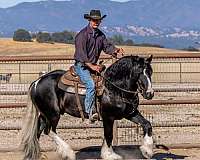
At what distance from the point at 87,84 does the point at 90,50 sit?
0.52 m

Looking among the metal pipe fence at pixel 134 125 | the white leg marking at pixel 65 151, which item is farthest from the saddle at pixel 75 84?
the metal pipe fence at pixel 134 125

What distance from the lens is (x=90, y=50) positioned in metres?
8.98

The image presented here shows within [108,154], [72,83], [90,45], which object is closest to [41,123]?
[72,83]

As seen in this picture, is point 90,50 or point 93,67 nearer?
point 93,67

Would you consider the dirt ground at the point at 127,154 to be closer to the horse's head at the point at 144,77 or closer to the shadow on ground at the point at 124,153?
the shadow on ground at the point at 124,153

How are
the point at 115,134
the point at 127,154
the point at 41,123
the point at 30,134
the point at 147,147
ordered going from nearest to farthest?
the point at 147,147
the point at 30,134
the point at 41,123
the point at 127,154
the point at 115,134

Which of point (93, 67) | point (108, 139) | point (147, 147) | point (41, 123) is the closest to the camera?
point (147, 147)

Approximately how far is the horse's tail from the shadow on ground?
101 cm

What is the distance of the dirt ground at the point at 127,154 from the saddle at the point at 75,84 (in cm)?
116

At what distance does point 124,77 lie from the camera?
8.84m

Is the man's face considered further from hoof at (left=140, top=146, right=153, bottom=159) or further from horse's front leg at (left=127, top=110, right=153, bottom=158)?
hoof at (left=140, top=146, right=153, bottom=159)

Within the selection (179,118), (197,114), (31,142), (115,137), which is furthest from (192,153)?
(197,114)

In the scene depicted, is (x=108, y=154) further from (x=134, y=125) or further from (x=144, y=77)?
(x=134, y=125)

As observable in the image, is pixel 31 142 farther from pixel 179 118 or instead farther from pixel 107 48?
pixel 179 118
